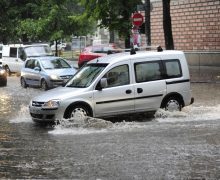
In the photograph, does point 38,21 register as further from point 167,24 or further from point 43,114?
point 43,114

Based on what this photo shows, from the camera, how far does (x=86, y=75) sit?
47.1ft

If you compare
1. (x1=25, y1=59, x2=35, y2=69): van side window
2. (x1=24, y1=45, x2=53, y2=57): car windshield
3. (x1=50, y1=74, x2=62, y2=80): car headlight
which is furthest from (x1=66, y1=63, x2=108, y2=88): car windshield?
(x1=24, y1=45, x2=53, y2=57): car windshield

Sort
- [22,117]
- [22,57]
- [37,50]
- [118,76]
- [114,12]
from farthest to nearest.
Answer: [22,57] → [37,50] → [114,12] → [22,117] → [118,76]

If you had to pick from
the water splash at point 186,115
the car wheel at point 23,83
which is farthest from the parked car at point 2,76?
the water splash at point 186,115

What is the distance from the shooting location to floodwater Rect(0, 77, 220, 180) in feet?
28.7

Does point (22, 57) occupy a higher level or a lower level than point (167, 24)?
lower

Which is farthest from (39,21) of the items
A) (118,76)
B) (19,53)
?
(118,76)

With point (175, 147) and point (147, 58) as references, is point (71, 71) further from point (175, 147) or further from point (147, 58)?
point (175, 147)

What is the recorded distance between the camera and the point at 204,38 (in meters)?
34.3

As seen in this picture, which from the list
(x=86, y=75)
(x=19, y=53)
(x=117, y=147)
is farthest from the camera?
(x=19, y=53)

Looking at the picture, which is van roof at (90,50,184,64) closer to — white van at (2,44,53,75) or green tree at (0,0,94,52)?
white van at (2,44,53,75)

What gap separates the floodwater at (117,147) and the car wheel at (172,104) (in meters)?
0.18

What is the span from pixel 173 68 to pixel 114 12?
620 inches

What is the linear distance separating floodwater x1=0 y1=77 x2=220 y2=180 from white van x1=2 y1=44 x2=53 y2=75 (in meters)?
17.2
